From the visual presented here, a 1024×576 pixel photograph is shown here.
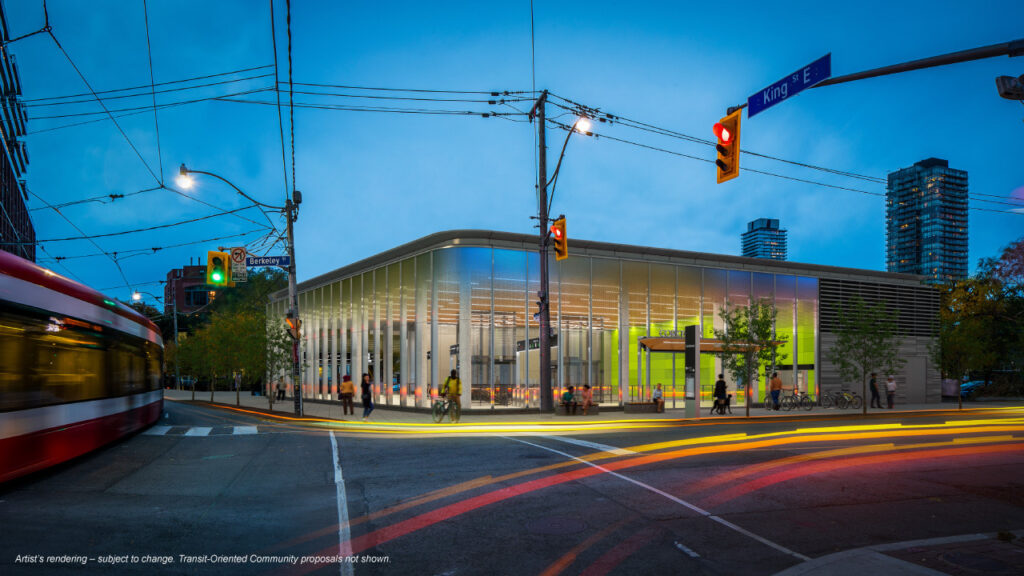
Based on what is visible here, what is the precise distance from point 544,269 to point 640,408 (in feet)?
26.8

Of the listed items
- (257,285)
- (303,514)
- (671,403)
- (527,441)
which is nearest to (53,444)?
(303,514)

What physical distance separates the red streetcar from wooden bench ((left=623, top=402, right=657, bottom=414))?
1953 centimetres

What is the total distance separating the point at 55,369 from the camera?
10961mm

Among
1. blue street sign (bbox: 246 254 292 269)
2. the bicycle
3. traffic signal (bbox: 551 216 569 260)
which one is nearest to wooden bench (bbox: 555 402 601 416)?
the bicycle

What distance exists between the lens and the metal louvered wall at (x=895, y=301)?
39.8 m

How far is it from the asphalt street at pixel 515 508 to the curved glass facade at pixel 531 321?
14.5 metres

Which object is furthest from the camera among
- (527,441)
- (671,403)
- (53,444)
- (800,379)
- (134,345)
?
(800,379)

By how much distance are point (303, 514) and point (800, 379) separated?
35.7 metres

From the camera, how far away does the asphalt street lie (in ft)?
21.0

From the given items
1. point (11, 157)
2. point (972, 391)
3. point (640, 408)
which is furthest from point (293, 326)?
point (972, 391)

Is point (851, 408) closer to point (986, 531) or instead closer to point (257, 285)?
point (986, 531)

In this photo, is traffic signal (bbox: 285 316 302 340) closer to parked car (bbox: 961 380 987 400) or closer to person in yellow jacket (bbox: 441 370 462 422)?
person in yellow jacket (bbox: 441 370 462 422)

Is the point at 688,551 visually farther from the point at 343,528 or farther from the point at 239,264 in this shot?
the point at 239,264

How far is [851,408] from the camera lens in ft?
118
